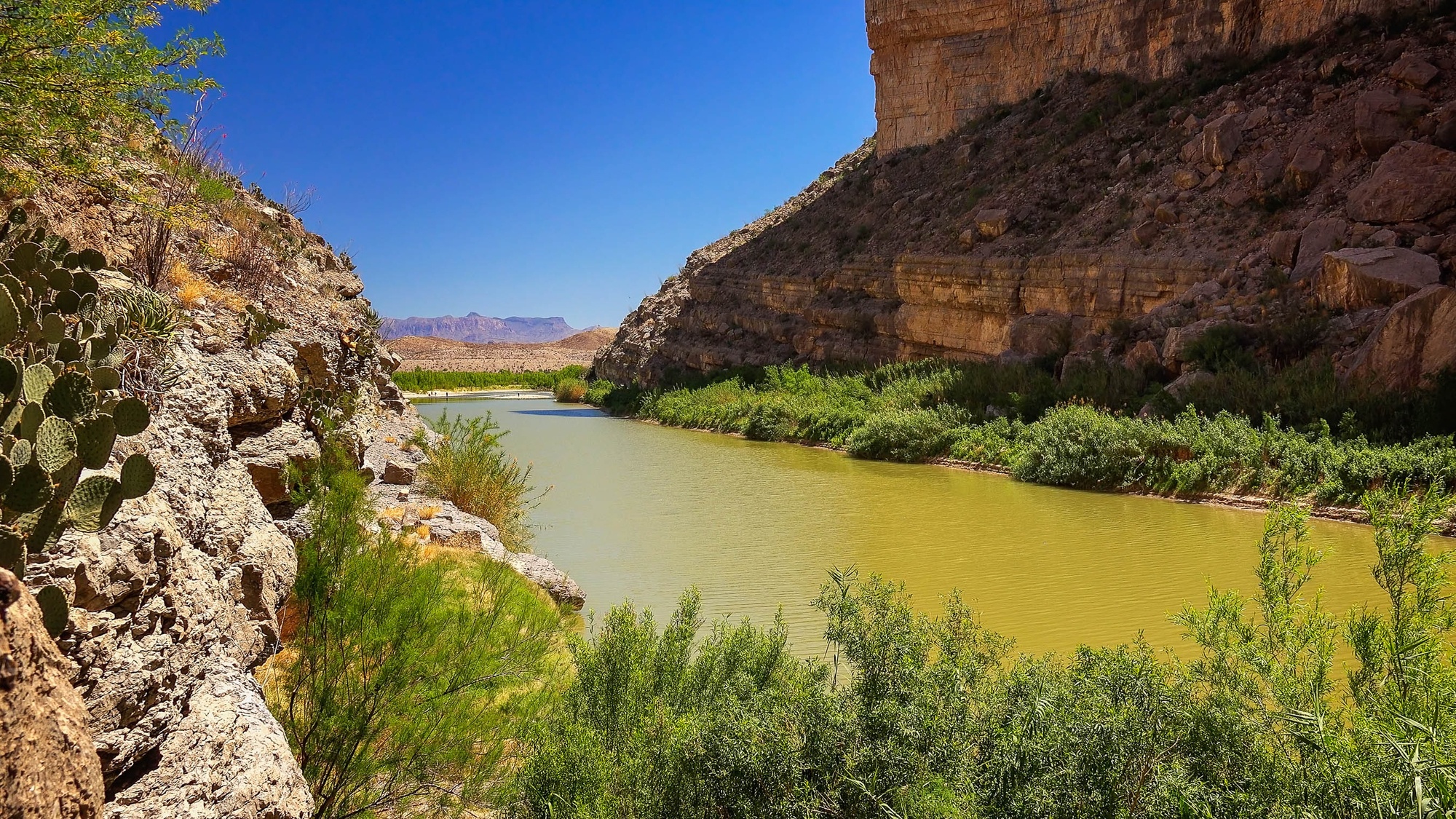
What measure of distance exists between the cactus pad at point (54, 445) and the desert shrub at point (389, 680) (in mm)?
1482

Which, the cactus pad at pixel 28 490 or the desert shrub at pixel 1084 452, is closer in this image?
the cactus pad at pixel 28 490

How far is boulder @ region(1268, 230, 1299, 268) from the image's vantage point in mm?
14898

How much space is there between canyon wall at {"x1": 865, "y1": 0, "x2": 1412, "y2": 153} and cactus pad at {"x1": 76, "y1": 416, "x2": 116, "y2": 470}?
23.9m

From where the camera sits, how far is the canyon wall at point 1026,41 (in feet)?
68.7

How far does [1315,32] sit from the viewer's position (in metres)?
19.4

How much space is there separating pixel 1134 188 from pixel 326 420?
63.3ft

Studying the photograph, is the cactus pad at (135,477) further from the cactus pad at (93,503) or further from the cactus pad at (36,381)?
the cactus pad at (36,381)

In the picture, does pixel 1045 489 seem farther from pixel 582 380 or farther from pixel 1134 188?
pixel 582 380

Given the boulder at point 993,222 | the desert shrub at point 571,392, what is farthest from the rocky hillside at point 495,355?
the boulder at point 993,222

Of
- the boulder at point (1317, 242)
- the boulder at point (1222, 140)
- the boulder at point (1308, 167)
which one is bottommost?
the boulder at point (1317, 242)

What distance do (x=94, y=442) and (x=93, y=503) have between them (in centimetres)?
21

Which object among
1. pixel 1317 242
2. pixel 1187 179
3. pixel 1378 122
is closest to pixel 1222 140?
pixel 1187 179

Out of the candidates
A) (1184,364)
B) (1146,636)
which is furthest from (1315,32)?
(1146,636)

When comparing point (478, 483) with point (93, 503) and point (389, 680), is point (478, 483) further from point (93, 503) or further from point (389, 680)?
point (93, 503)
